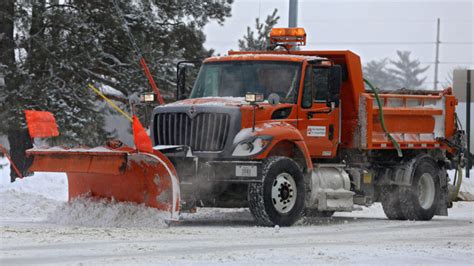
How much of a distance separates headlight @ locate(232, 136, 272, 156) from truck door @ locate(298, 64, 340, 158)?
1157 mm

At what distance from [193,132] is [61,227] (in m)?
2.22

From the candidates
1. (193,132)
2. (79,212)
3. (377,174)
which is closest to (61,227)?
(79,212)

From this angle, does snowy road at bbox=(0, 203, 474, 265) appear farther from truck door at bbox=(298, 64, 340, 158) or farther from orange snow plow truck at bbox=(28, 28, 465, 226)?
truck door at bbox=(298, 64, 340, 158)

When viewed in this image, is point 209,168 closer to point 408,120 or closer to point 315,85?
point 315,85

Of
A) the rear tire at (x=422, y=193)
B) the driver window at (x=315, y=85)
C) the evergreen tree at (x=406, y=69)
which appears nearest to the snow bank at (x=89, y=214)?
the driver window at (x=315, y=85)

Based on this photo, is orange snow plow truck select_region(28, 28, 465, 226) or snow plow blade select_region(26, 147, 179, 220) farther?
orange snow plow truck select_region(28, 28, 465, 226)

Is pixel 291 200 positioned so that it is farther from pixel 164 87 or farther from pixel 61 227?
pixel 164 87

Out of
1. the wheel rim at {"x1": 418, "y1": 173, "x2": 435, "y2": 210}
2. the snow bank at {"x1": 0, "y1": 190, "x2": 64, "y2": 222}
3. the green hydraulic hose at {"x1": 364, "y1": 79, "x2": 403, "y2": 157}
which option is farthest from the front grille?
the wheel rim at {"x1": 418, "y1": 173, "x2": 435, "y2": 210}

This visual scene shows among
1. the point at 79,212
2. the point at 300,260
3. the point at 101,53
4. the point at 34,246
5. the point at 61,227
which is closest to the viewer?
the point at 300,260

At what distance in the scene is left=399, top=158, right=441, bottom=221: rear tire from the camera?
17.3 m

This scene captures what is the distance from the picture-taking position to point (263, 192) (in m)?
14.0

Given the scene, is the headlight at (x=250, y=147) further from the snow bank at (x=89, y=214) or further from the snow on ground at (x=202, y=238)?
the snow bank at (x=89, y=214)

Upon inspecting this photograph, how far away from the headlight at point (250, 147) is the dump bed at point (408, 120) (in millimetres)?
2625

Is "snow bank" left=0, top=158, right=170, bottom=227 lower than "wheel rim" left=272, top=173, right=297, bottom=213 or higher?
lower
